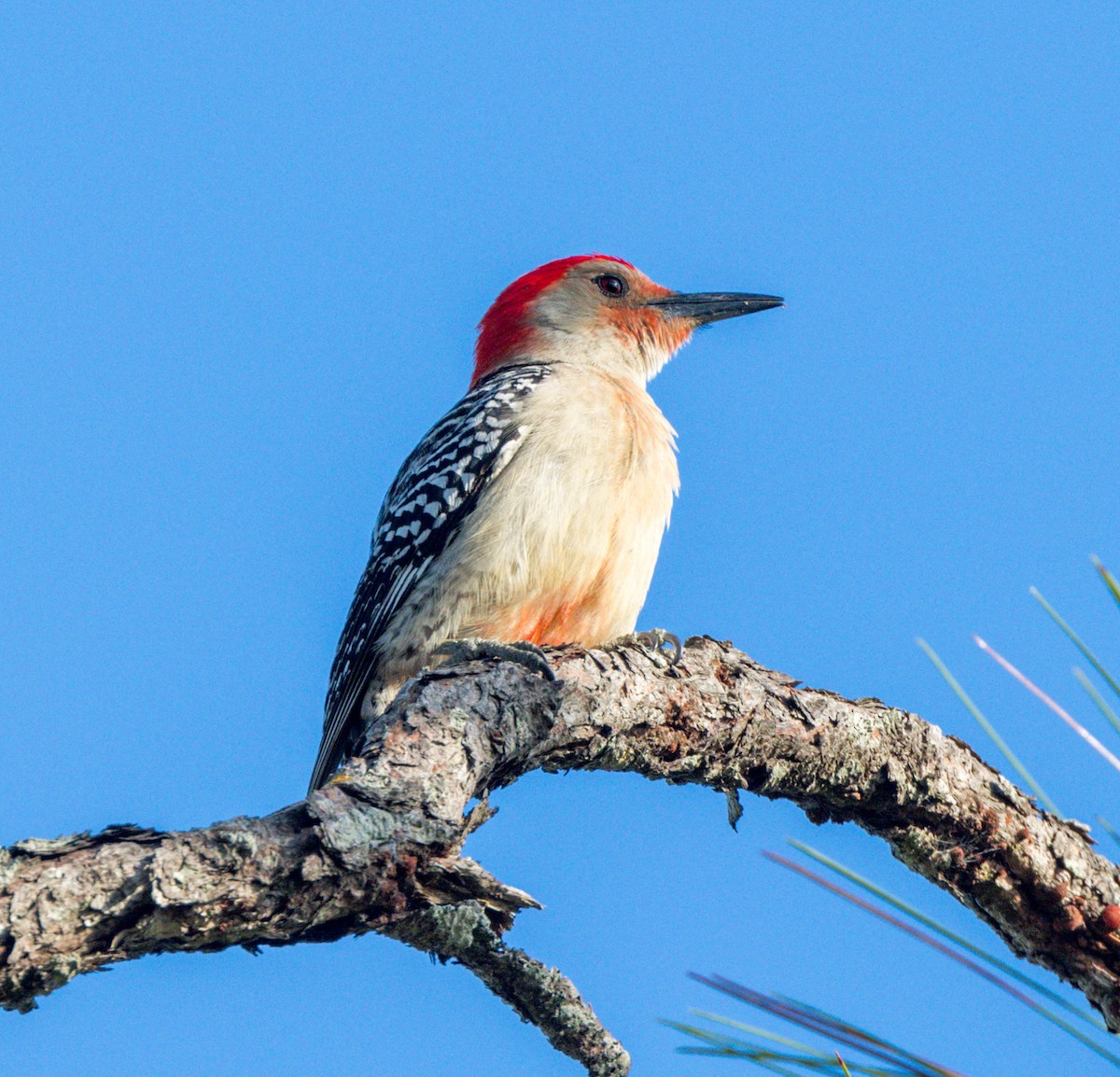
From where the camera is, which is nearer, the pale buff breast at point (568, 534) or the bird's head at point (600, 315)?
the pale buff breast at point (568, 534)

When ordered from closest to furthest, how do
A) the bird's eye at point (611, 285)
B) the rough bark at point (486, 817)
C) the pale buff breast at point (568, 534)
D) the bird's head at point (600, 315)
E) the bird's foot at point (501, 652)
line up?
the rough bark at point (486, 817) → the bird's foot at point (501, 652) → the pale buff breast at point (568, 534) → the bird's head at point (600, 315) → the bird's eye at point (611, 285)

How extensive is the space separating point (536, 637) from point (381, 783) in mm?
3361

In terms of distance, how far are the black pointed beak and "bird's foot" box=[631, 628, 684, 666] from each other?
122 inches

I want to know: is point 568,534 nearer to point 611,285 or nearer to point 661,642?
point 661,642

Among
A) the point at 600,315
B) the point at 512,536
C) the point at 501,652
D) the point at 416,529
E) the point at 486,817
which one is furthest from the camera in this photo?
the point at 600,315

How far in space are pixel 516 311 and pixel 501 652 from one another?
437cm

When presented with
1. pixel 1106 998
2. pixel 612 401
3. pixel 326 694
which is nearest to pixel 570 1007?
pixel 1106 998

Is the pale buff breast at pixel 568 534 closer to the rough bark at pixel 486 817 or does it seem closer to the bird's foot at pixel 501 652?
the bird's foot at pixel 501 652

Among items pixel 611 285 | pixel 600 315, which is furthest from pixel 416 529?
pixel 611 285

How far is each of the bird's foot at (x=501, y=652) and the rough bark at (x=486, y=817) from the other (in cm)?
9

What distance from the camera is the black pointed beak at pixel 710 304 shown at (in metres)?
8.47

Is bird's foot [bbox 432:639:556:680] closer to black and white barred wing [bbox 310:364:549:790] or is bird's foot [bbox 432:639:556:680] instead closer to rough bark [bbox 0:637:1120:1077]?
rough bark [bbox 0:637:1120:1077]

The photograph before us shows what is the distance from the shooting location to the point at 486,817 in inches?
136

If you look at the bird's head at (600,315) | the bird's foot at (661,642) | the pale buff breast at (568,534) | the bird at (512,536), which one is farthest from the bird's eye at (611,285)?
the bird's foot at (661,642)
